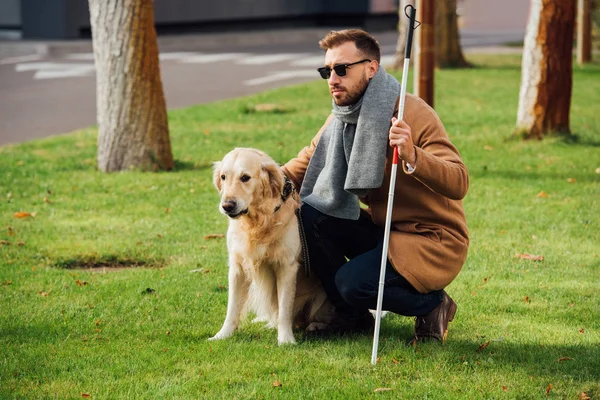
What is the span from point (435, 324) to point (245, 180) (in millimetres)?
1303

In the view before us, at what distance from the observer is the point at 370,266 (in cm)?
509

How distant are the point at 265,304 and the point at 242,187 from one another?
0.78 metres

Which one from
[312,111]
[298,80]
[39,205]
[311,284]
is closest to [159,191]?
[39,205]

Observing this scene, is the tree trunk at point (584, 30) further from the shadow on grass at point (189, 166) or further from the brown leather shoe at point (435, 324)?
the brown leather shoe at point (435, 324)

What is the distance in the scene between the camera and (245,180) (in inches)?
196

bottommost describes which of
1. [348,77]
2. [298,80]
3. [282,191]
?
[298,80]

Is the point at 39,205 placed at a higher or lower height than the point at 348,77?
lower

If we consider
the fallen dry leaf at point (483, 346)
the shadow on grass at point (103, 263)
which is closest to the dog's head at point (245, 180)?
the fallen dry leaf at point (483, 346)

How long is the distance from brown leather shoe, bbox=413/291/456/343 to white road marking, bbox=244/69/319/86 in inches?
570

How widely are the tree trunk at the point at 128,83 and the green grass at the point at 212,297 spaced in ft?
1.07

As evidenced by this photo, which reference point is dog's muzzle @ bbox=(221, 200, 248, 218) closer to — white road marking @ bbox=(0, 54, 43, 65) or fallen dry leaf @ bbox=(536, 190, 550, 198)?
fallen dry leaf @ bbox=(536, 190, 550, 198)

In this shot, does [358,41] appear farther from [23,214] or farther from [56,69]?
[56,69]

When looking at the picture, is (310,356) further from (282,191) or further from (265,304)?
(282,191)

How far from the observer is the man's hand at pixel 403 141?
4.58m
